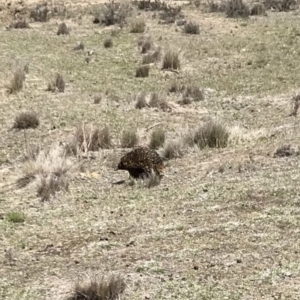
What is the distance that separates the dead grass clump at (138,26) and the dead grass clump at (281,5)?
246 inches

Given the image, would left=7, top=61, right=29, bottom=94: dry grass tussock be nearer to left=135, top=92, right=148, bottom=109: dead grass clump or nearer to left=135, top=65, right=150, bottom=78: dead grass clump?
left=135, top=92, right=148, bottom=109: dead grass clump

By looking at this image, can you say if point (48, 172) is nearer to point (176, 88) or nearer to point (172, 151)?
point (172, 151)

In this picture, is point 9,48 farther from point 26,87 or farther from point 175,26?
point 175,26

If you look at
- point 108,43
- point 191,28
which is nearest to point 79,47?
point 108,43

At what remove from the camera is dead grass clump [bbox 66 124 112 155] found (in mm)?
11695

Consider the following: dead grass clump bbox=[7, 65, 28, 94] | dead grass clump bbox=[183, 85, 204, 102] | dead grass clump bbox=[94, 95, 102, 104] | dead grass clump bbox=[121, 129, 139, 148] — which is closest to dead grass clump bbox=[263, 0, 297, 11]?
dead grass clump bbox=[183, 85, 204, 102]

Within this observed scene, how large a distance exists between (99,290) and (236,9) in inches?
816

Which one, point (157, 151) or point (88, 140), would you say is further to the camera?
point (88, 140)

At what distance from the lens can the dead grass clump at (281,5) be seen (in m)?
26.3

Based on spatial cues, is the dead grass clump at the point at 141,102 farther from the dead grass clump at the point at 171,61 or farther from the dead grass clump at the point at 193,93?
the dead grass clump at the point at 171,61

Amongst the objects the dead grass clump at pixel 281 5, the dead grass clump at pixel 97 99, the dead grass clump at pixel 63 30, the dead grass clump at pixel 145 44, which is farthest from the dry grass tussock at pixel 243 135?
the dead grass clump at pixel 281 5

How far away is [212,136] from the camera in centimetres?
1142

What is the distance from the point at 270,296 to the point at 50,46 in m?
15.4

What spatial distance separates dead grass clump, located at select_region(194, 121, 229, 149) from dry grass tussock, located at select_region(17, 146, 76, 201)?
7.19 ft
